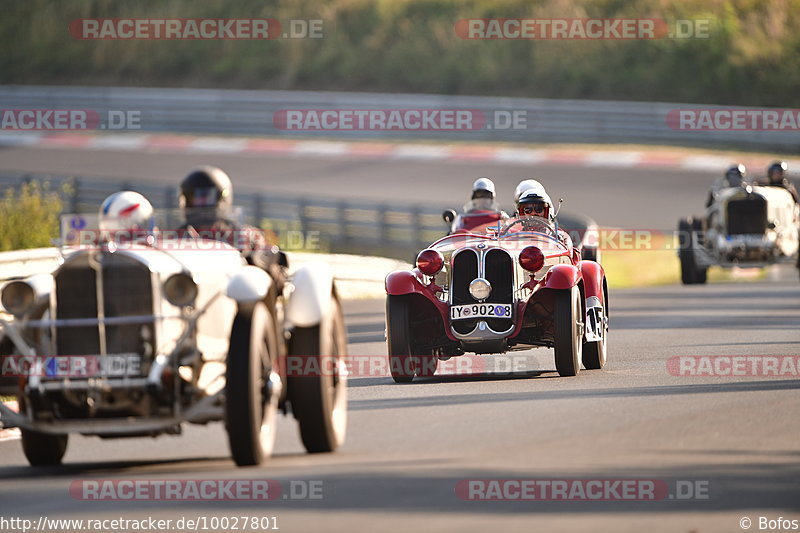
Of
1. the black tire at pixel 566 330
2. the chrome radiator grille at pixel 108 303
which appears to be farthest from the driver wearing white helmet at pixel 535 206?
the chrome radiator grille at pixel 108 303

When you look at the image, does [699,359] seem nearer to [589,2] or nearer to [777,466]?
[777,466]

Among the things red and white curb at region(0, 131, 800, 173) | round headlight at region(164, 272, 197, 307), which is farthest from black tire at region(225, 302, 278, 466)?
red and white curb at region(0, 131, 800, 173)

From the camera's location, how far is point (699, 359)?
14812mm

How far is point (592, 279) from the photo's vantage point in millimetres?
13859

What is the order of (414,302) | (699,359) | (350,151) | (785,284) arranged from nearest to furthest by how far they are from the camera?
(414,302)
(699,359)
(785,284)
(350,151)

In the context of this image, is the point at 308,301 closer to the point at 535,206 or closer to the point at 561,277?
the point at 561,277

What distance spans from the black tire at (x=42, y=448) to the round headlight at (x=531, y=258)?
186 inches

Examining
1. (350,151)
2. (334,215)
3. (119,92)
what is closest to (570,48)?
(350,151)

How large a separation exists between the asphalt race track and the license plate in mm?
547

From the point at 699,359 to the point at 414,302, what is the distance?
293 cm

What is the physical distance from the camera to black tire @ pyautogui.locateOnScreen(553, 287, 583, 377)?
42.4ft

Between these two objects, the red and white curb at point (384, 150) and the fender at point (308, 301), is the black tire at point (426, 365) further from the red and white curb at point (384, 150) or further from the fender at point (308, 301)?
the red and white curb at point (384, 150)

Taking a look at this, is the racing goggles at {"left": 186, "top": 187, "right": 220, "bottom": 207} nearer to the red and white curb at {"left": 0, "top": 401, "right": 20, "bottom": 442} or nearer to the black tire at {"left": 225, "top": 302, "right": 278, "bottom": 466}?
the black tire at {"left": 225, "top": 302, "right": 278, "bottom": 466}

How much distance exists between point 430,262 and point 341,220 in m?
15.5
